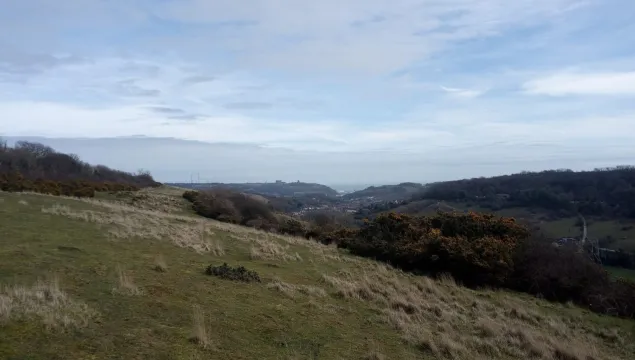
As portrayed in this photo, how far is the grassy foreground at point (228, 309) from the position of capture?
6609 mm

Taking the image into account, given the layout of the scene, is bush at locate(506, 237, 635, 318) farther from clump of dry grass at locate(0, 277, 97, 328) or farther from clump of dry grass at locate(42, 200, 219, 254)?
clump of dry grass at locate(0, 277, 97, 328)

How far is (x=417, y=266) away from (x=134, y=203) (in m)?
20.5

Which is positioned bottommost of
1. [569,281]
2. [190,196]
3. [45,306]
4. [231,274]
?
[569,281]

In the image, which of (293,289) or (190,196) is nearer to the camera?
(293,289)

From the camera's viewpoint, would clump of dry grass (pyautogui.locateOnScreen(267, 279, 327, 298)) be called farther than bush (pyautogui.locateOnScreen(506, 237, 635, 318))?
No

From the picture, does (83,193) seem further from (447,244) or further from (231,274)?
(447,244)

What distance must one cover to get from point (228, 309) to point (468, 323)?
615 centimetres

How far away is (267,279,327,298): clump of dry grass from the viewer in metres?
11.1

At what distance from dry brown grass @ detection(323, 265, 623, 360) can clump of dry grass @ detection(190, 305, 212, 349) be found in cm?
414

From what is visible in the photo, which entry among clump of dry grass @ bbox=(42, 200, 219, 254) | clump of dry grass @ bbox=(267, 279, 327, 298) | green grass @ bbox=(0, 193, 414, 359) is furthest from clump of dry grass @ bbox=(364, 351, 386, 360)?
clump of dry grass @ bbox=(42, 200, 219, 254)

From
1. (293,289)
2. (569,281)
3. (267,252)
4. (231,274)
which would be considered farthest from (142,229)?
(569,281)

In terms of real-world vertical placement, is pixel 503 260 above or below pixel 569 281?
above

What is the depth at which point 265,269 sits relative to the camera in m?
14.2

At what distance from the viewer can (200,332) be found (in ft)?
23.0
